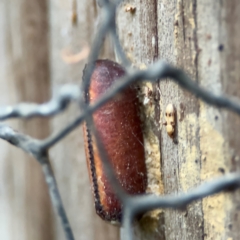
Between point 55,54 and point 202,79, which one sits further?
point 55,54

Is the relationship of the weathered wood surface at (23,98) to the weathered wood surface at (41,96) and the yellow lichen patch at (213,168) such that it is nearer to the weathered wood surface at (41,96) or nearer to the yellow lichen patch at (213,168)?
the weathered wood surface at (41,96)

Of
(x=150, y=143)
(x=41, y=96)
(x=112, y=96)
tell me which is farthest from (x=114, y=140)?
(x=41, y=96)

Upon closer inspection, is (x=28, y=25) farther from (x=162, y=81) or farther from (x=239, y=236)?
(x=239, y=236)

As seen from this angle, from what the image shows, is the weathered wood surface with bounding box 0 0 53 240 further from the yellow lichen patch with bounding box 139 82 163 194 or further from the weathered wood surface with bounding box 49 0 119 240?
the yellow lichen patch with bounding box 139 82 163 194

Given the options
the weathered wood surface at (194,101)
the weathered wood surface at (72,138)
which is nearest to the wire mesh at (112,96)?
the weathered wood surface at (194,101)

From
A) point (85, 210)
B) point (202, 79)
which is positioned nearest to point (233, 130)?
point (202, 79)
